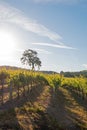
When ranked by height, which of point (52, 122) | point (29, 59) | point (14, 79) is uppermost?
point (29, 59)

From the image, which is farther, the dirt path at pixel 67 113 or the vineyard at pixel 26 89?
the vineyard at pixel 26 89

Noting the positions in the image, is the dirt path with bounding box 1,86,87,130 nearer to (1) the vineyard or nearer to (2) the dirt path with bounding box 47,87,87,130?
(2) the dirt path with bounding box 47,87,87,130

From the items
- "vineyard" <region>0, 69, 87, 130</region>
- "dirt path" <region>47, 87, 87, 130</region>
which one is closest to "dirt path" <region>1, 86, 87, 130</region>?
"dirt path" <region>47, 87, 87, 130</region>

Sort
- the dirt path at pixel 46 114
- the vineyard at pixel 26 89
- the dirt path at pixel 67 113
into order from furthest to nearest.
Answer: the vineyard at pixel 26 89 → the dirt path at pixel 67 113 → the dirt path at pixel 46 114

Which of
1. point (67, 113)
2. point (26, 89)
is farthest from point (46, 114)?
point (26, 89)

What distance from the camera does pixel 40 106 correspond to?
38156 mm

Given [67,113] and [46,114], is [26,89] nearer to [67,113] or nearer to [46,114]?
[67,113]

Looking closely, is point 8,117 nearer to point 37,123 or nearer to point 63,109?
point 37,123

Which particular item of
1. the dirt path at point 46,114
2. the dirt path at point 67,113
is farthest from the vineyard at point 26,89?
the dirt path at point 46,114

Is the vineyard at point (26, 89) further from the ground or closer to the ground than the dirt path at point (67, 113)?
further from the ground

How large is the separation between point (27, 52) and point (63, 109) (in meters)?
86.7

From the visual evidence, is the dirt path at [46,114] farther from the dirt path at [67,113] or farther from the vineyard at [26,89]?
the vineyard at [26,89]

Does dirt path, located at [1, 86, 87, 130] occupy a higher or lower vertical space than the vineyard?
lower

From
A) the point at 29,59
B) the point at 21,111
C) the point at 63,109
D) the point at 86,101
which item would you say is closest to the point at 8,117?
the point at 21,111
